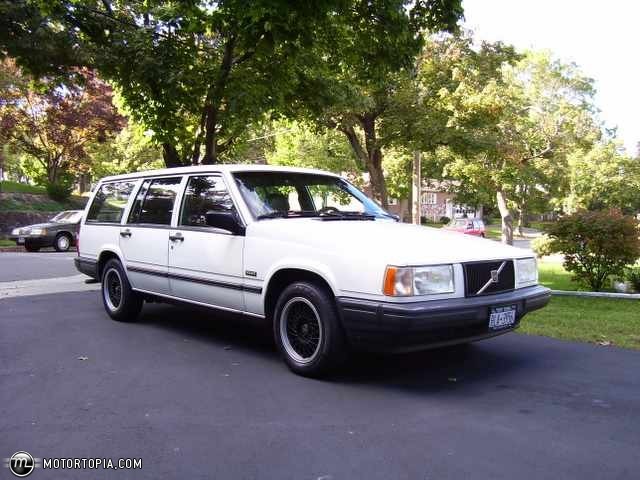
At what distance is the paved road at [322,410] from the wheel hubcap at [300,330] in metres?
0.22

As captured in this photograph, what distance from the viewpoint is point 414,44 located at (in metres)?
10.0

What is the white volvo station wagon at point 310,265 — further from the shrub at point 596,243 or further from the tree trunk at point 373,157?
the tree trunk at point 373,157

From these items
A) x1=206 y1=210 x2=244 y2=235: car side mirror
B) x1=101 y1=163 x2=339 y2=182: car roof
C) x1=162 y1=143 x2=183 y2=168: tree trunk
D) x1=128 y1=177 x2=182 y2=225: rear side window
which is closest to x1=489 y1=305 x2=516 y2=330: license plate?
x1=206 y1=210 x2=244 y2=235: car side mirror

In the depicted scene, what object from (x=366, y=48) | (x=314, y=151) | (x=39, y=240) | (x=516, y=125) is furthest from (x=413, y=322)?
(x=314, y=151)

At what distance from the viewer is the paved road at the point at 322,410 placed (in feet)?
11.1

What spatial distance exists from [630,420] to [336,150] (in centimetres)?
2837

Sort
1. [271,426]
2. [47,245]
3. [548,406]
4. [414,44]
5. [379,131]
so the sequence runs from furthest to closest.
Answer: [47,245], [379,131], [414,44], [548,406], [271,426]

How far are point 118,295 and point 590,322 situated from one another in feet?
19.7

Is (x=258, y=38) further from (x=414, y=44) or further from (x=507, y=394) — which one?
(x=507, y=394)

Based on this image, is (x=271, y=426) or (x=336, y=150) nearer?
(x=271, y=426)

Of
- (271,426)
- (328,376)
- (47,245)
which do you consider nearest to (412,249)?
(328,376)

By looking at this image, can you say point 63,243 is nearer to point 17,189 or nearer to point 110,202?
point 17,189

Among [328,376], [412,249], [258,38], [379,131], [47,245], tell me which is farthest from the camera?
[47,245]

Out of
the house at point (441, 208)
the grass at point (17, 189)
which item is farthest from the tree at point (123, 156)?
the house at point (441, 208)
